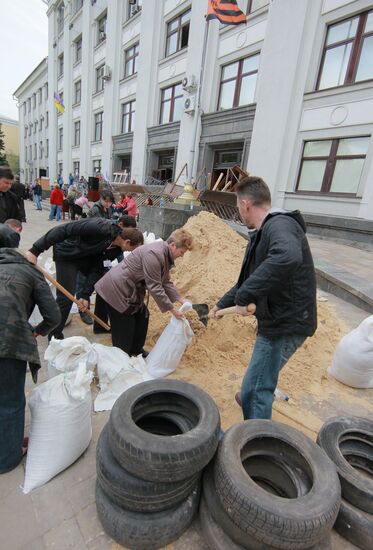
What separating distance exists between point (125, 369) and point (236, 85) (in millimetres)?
15556

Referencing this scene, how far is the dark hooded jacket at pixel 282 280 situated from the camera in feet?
5.85

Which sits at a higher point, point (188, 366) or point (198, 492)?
point (198, 492)

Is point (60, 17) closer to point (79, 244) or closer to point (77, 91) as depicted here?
point (77, 91)

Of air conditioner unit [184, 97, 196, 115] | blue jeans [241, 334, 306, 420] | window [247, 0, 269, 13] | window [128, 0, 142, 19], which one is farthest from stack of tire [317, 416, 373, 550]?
window [128, 0, 142, 19]

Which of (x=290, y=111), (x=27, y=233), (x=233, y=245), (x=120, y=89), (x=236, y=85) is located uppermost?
(x=120, y=89)

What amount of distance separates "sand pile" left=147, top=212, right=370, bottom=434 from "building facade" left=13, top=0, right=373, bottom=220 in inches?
307

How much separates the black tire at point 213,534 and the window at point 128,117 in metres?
22.9

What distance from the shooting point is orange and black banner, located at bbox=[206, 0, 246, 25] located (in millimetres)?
11133

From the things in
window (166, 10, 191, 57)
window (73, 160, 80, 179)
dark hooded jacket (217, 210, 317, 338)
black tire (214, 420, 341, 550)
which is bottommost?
black tire (214, 420, 341, 550)

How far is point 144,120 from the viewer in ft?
63.1

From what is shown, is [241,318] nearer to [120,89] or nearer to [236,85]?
[236,85]

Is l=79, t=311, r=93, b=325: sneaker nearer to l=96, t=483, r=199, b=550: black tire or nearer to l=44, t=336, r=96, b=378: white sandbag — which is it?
l=44, t=336, r=96, b=378: white sandbag

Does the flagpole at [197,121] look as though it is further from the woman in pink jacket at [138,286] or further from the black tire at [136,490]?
the black tire at [136,490]

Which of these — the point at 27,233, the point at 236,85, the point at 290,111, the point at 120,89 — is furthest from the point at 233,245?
the point at 120,89
